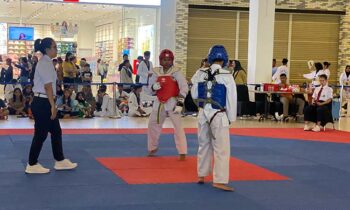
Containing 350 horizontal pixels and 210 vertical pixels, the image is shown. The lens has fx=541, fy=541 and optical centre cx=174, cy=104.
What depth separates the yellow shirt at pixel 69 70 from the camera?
55.0 feet

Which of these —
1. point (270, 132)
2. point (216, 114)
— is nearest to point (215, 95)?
point (216, 114)

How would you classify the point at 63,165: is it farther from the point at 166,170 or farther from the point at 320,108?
the point at 320,108

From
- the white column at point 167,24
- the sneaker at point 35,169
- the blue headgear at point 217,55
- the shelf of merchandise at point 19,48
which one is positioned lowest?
the sneaker at point 35,169

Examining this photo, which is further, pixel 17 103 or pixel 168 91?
pixel 17 103

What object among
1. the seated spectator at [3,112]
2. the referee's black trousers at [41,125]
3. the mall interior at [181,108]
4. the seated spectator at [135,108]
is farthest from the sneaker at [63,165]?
the seated spectator at [135,108]

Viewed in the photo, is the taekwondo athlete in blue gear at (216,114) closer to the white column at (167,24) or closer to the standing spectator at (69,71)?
the standing spectator at (69,71)

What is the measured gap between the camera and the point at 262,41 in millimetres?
17266

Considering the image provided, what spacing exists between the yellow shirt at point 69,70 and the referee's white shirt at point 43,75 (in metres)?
9.83

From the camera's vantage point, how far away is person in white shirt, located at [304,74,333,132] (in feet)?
44.2

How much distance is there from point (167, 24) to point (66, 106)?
6.58 meters

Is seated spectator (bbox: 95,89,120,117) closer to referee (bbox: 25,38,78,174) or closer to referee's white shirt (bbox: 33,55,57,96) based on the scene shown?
referee (bbox: 25,38,78,174)

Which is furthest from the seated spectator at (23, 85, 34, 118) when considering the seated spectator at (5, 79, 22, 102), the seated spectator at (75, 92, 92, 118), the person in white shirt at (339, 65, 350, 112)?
the person in white shirt at (339, 65, 350, 112)

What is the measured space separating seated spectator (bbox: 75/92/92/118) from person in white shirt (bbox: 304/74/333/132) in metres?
5.95

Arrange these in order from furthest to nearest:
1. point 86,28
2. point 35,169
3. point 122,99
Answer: point 86,28 < point 122,99 < point 35,169
